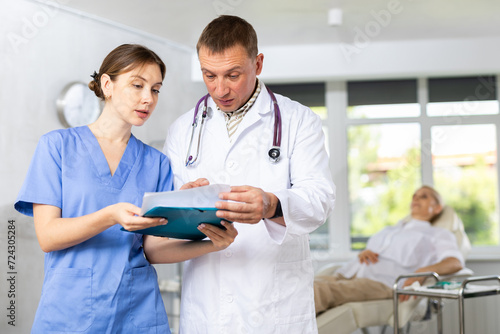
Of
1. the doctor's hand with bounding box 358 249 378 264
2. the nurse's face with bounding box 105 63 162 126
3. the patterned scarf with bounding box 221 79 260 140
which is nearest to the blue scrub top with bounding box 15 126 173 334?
the nurse's face with bounding box 105 63 162 126

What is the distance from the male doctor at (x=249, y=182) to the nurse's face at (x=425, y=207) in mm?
3158

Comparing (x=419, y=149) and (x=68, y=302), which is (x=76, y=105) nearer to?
(x=68, y=302)

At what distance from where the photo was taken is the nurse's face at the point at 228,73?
60.8 inches

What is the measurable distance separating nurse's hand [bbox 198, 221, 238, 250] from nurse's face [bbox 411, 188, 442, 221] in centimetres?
345

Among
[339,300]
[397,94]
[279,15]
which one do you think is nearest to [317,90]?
[397,94]

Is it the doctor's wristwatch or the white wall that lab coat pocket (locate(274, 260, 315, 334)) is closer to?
the doctor's wristwatch

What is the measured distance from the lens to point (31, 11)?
3.30m

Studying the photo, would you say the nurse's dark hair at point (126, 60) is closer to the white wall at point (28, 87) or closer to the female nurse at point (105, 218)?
the female nurse at point (105, 218)

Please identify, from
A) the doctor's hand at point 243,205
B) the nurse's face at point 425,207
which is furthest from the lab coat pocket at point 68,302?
the nurse's face at point 425,207

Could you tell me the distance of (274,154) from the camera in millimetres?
1570

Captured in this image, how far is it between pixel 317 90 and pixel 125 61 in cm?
435

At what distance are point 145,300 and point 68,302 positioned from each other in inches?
7.8

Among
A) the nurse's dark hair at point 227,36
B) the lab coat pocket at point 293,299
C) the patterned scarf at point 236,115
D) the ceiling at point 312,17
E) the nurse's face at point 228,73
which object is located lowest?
the lab coat pocket at point 293,299

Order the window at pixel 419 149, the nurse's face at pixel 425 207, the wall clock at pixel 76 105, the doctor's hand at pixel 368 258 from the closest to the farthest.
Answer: the wall clock at pixel 76 105, the doctor's hand at pixel 368 258, the nurse's face at pixel 425 207, the window at pixel 419 149
